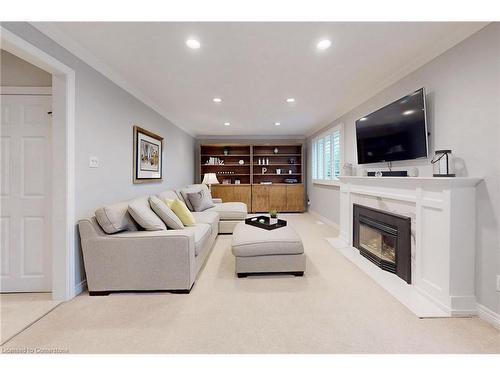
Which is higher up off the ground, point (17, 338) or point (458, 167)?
point (458, 167)

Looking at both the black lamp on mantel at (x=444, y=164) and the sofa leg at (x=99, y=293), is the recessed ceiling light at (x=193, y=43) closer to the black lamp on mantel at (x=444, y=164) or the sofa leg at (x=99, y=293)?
the black lamp on mantel at (x=444, y=164)

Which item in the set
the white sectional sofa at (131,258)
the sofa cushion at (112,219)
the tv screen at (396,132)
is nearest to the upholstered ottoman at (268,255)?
the white sectional sofa at (131,258)

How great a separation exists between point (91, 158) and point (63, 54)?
3.21 ft

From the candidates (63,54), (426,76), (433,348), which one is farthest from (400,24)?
(63,54)

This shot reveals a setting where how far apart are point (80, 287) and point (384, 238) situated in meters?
3.39

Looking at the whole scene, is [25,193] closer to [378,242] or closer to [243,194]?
[378,242]

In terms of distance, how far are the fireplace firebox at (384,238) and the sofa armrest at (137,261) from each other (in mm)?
2244

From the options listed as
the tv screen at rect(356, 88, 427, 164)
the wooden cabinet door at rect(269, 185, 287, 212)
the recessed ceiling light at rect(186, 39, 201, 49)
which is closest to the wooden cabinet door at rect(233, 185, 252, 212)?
the wooden cabinet door at rect(269, 185, 287, 212)

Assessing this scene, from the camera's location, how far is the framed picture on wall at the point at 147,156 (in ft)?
11.6

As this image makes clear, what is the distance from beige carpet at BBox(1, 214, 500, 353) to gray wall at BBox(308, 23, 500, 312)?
590 millimetres

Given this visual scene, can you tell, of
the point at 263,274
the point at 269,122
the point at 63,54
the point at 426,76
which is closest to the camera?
the point at 63,54

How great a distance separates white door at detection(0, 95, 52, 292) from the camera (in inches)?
89.6
